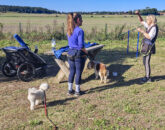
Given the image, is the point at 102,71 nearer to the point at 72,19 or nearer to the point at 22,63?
the point at 72,19

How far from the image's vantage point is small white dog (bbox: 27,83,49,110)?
3.75 meters

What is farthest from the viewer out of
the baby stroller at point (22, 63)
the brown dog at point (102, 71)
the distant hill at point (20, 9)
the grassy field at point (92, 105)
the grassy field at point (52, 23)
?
the distant hill at point (20, 9)

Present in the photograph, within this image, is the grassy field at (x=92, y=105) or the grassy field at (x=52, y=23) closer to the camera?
the grassy field at (x=92, y=105)

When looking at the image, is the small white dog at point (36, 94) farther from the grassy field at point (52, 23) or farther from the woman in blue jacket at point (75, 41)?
the grassy field at point (52, 23)

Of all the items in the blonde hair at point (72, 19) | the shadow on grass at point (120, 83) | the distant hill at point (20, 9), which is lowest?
the shadow on grass at point (120, 83)

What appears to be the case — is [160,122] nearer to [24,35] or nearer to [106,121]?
[106,121]

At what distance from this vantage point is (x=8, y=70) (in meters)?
5.99

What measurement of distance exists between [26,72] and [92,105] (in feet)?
7.58

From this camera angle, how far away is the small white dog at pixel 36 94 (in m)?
3.75

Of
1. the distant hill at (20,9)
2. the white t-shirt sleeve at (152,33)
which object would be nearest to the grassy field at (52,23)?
the white t-shirt sleeve at (152,33)

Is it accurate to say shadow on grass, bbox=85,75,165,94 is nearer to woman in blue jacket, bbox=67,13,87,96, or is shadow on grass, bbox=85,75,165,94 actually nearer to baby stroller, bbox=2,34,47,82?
woman in blue jacket, bbox=67,13,87,96

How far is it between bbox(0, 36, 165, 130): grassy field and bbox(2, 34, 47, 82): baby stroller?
0.22 m

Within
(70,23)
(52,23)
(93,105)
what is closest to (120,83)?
(93,105)

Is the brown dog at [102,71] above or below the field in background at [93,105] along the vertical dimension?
above
